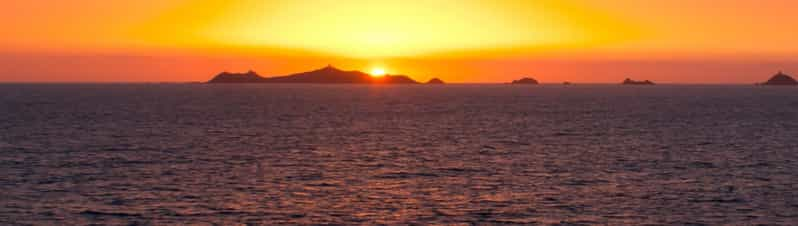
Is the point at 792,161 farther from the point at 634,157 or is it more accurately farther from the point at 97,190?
the point at 97,190

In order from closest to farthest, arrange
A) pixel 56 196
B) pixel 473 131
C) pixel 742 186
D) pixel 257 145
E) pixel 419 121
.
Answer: pixel 56 196 → pixel 742 186 → pixel 257 145 → pixel 473 131 → pixel 419 121

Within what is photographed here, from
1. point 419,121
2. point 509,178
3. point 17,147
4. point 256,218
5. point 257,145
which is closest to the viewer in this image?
point 256,218

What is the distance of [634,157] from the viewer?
7425cm

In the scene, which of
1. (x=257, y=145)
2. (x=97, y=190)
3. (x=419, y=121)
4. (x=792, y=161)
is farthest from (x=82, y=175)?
(x=419, y=121)

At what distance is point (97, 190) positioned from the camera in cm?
5169

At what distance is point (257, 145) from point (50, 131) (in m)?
31.2

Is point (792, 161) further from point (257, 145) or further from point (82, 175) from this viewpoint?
point (82, 175)

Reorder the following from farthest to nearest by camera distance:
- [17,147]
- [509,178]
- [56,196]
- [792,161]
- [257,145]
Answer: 1. [257,145]
2. [17,147]
3. [792,161]
4. [509,178]
5. [56,196]

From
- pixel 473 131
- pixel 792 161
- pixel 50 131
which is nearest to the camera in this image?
pixel 792 161

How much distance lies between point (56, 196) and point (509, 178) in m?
29.7

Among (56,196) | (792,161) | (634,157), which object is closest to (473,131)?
(634,157)

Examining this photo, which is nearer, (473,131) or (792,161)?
(792,161)

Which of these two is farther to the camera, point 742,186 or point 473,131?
point 473,131

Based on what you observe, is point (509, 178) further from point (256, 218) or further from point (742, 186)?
point (256, 218)
